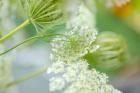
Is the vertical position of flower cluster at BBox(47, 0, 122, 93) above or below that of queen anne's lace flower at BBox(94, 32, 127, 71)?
below

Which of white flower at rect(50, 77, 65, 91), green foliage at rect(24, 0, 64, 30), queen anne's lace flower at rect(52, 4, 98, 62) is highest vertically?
green foliage at rect(24, 0, 64, 30)

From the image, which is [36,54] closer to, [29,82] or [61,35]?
[29,82]

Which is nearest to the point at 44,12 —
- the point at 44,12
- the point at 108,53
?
the point at 44,12

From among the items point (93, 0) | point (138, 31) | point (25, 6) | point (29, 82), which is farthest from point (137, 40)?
point (25, 6)

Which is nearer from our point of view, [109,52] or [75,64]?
[75,64]

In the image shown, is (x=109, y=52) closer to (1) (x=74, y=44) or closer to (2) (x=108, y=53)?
(2) (x=108, y=53)
